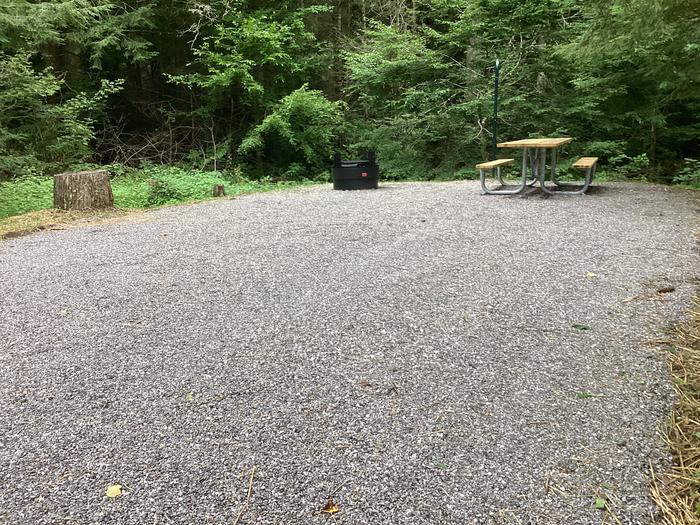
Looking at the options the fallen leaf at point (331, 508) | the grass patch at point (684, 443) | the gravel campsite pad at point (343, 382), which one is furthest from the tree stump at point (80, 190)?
the grass patch at point (684, 443)

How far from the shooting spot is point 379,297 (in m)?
2.69

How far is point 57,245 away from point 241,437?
11.9 ft

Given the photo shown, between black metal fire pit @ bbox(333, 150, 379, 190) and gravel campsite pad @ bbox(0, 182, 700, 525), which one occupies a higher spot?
black metal fire pit @ bbox(333, 150, 379, 190)

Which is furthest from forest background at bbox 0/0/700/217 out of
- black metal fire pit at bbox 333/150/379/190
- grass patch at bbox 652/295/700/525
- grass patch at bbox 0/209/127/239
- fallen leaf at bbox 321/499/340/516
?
fallen leaf at bbox 321/499/340/516

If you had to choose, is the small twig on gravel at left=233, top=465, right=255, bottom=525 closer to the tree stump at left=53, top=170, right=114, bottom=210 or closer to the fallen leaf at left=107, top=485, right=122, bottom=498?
the fallen leaf at left=107, top=485, right=122, bottom=498

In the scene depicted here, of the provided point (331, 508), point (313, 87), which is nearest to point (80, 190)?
point (331, 508)

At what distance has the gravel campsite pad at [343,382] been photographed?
128 centimetres

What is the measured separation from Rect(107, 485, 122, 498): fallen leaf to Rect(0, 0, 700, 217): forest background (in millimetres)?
6196

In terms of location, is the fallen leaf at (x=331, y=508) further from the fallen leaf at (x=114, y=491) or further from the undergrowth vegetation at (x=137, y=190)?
the undergrowth vegetation at (x=137, y=190)

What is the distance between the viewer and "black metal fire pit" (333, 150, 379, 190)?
750 centimetres

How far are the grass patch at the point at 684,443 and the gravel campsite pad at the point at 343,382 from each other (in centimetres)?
4

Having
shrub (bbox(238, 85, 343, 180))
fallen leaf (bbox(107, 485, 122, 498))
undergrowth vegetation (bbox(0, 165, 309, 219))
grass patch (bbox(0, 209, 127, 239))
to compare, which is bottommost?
fallen leaf (bbox(107, 485, 122, 498))

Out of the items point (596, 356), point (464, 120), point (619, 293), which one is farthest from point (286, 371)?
point (464, 120)

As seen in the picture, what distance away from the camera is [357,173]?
756 centimetres
